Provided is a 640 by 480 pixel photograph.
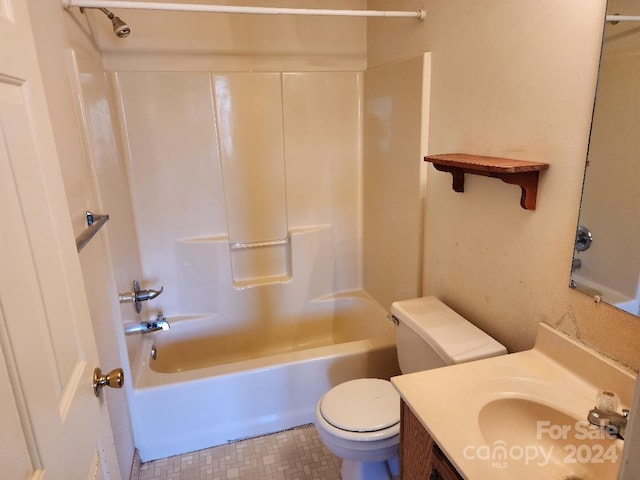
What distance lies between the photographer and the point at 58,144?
1.24m

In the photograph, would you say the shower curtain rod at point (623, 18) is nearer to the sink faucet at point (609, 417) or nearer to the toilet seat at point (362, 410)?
the sink faucet at point (609, 417)

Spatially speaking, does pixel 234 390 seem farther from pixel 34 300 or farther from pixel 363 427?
pixel 34 300

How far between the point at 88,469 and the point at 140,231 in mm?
1778

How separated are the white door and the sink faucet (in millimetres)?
1012

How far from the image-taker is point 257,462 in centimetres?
192

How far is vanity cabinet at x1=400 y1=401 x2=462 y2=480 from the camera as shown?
974mm

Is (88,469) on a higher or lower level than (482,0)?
lower

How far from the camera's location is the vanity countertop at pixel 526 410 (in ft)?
2.97

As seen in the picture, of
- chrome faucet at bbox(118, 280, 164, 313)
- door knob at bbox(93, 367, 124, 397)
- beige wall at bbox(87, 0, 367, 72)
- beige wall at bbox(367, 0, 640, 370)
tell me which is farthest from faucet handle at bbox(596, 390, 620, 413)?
beige wall at bbox(87, 0, 367, 72)

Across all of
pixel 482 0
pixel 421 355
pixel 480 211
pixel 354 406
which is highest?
pixel 482 0

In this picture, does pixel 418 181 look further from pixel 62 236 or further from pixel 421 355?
pixel 62 236

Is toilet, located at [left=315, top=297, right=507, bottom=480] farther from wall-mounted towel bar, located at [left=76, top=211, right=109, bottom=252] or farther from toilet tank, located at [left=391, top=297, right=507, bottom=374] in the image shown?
wall-mounted towel bar, located at [left=76, top=211, right=109, bottom=252]

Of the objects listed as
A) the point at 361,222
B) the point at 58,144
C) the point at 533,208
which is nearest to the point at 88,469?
the point at 58,144

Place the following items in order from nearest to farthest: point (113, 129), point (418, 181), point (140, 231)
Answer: point (418, 181), point (113, 129), point (140, 231)
